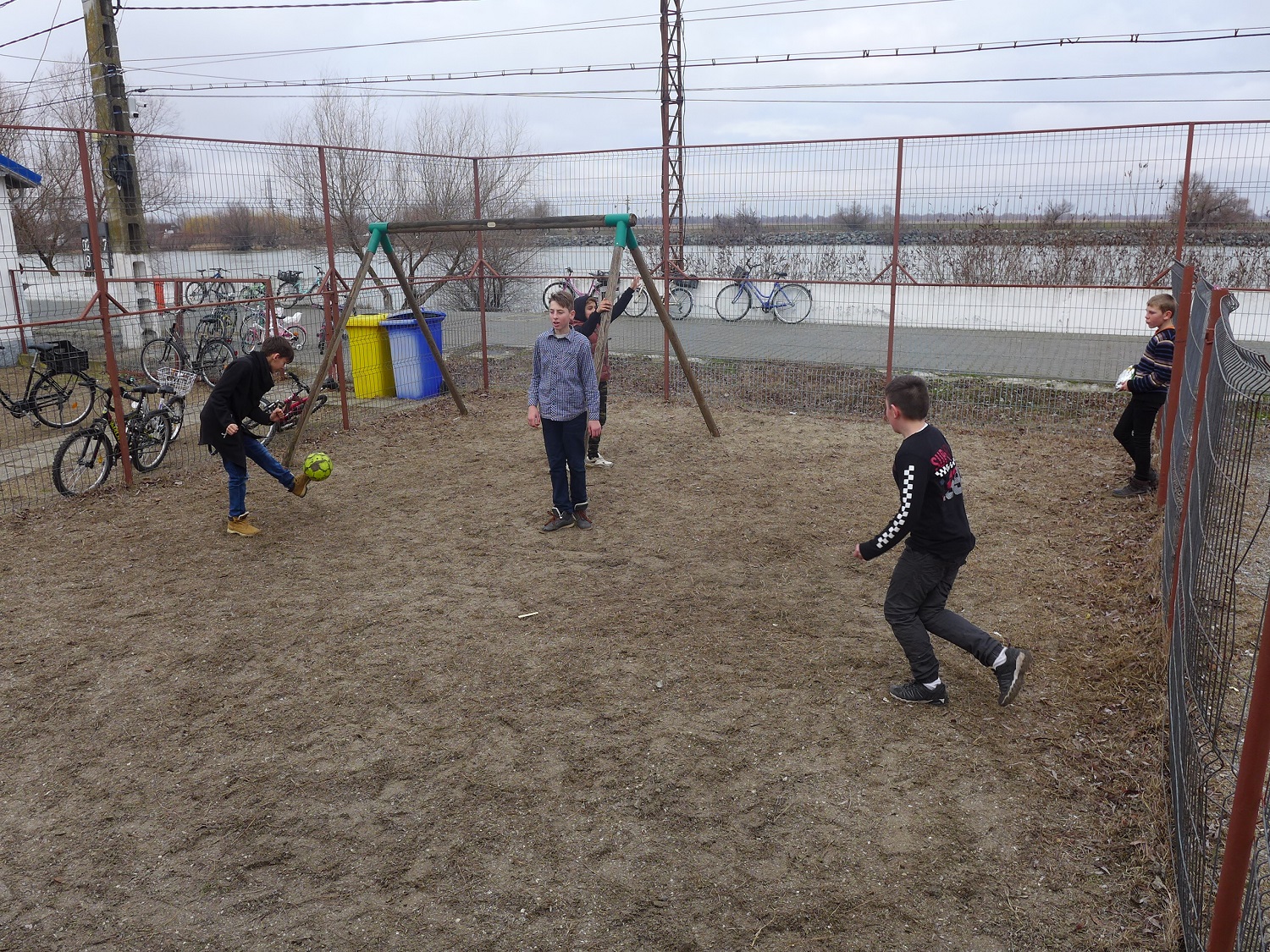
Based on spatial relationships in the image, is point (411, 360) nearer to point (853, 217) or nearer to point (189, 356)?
point (189, 356)

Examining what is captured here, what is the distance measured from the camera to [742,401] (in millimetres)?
11758

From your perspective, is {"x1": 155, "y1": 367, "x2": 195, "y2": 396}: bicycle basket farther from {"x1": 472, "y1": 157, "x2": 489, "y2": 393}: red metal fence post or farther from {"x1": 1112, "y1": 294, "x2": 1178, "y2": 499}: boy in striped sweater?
{"x1": 1112, "y1": 294, "x2": 1178, "y2": 499}: boy in striped sweater

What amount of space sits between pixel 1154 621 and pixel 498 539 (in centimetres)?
423

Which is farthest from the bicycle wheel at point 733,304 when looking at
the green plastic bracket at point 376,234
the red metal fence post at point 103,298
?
the red metal fence post at point 103,298

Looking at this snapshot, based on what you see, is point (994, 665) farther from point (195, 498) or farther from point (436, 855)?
point (195, 498)

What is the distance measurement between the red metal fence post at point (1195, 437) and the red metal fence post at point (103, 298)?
24.1 ft

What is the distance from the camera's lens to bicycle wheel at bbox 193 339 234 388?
42.5ft

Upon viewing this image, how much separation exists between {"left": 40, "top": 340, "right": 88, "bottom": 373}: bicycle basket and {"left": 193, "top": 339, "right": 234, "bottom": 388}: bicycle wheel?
7.20ft

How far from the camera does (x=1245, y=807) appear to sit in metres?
2.29

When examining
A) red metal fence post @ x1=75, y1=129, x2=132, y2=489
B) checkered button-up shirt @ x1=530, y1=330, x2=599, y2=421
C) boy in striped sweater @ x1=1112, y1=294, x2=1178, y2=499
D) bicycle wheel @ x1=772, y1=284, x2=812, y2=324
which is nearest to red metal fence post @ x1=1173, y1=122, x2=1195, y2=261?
boy in striped sweater @ x1=1112, y1=294, x2=1178, y2=499

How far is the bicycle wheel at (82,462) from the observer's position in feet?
26.0

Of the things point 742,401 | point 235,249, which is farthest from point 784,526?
point 235,249

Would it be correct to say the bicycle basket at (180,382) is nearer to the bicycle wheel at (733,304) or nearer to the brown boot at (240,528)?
the brown boot at (240,528)

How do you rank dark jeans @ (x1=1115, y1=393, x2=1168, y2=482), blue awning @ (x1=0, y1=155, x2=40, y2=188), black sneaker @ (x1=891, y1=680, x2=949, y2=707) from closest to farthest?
black sneaker @ (x1=891, y1=680, x2=949, y2=707)
dark jeans @ (x1=1115, y1=393, x2=1168, y2=482)
blue awning @ (x1=0, y1=155, x2=40, y2=188)
